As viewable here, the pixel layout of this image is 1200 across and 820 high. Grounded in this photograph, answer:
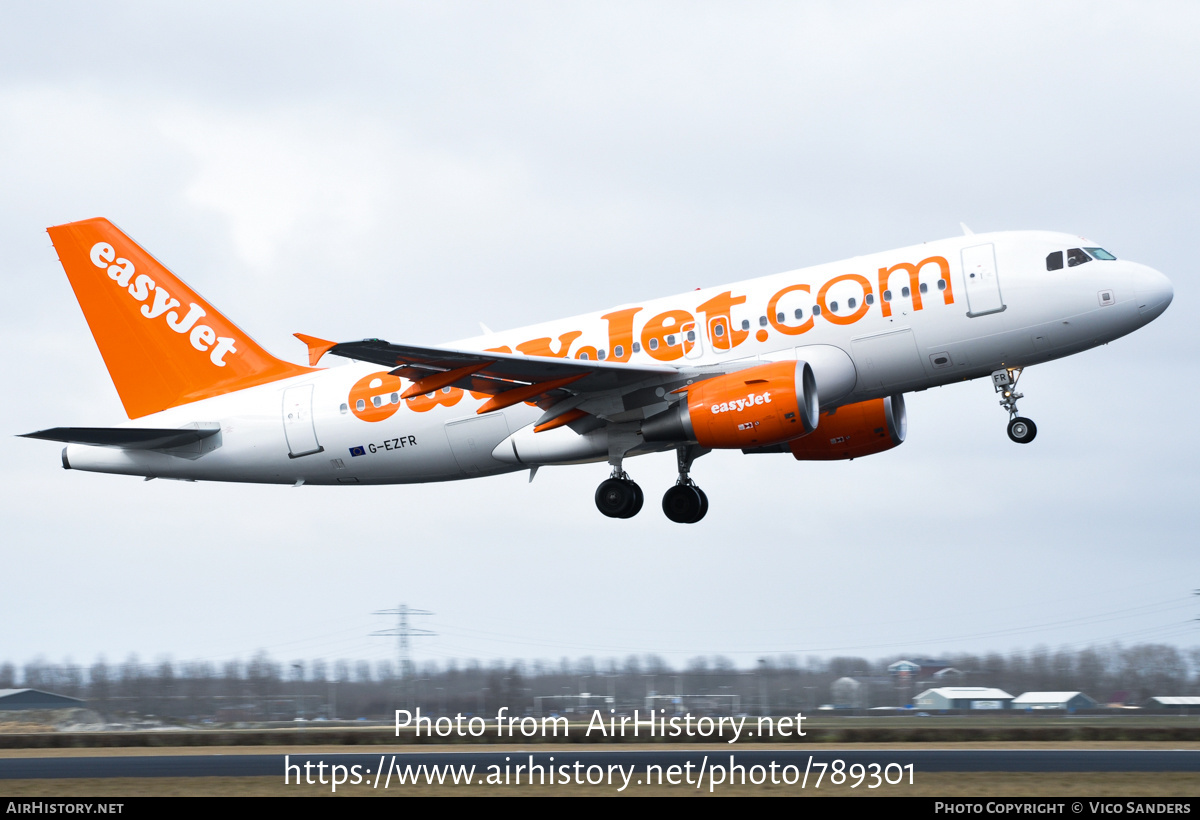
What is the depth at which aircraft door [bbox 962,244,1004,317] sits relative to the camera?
2722 cm

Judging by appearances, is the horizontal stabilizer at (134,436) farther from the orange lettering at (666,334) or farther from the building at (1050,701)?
the building at (1050,701)

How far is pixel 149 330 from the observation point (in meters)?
35.4

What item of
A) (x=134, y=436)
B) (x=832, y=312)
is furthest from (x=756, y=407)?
(x=134, y=436)

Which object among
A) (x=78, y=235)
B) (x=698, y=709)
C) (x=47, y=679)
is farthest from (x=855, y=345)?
(x=47, y=679)

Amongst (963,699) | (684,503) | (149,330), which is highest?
(149,330)

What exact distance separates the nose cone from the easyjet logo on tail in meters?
23.3

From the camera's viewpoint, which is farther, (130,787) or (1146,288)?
(1146,288)

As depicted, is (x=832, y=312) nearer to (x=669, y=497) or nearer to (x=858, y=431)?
(x=858, y=431)

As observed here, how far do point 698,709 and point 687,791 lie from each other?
699 inches

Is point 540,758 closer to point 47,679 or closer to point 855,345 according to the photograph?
point 855,345

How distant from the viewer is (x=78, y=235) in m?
36.4

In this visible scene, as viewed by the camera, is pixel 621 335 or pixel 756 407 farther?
pixel 621 335

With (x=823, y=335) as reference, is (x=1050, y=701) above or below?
below

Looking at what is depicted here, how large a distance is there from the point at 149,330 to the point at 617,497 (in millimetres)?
14604
